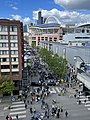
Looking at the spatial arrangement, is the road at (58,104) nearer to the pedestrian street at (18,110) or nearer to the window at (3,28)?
the pedestrian street at (18,110)

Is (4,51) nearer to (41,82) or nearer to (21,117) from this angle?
(41,82)

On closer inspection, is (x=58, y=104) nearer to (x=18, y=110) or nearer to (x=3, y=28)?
(x=18, y=110)

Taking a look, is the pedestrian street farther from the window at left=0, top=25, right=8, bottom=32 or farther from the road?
the window at left=0, top=25, right=8, bottom=32

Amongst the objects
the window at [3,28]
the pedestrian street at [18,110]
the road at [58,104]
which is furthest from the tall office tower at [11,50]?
the pedestrian street at [18,110]

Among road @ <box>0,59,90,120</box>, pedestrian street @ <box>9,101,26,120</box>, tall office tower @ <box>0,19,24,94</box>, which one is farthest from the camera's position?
tall office tower @ <box>0,19,24,94</box>

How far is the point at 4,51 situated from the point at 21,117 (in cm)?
2189

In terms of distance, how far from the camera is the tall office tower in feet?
185

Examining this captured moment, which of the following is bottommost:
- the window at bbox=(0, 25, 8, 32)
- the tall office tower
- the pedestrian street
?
the pedestrian street

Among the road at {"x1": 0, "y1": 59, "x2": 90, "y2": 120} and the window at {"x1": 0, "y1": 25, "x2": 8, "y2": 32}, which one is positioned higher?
the window at {"x1": 0, "y1": 25, "x2": 8, "y2": 32}

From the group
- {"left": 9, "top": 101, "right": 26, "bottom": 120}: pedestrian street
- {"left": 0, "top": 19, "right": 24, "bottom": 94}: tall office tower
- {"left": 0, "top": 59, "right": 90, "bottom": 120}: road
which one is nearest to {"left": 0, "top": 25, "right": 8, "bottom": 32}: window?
{"left": 0, "top": 19, "right": 24, "bottom": 94}: tall office tower

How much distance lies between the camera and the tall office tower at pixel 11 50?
2223 inches

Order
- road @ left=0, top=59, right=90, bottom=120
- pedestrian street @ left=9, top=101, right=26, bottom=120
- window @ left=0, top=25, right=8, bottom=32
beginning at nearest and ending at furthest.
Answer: road @ left=0, top=59, right=90, bottom=120 → pedestrian street @ left=9, top=101, right=26, bottom=120 → window @ left=0, top=25, right=8, bottom=32

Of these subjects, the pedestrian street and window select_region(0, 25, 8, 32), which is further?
window select_region(0, 25, 8, 32)

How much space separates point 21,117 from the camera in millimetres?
40094
